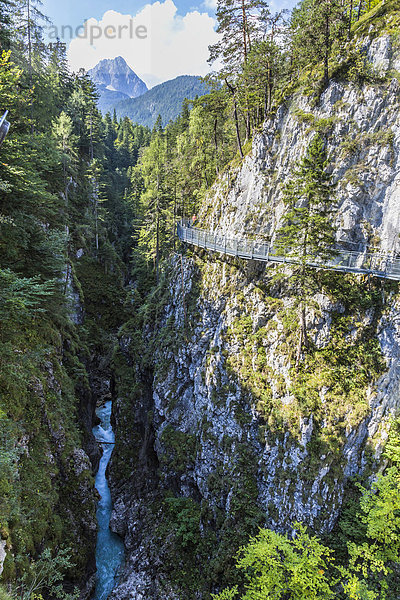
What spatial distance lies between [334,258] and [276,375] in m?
6.56

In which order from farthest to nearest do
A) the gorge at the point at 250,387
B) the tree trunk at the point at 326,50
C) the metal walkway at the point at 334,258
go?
the tree trunk at the point at 326,50 → the metal walkway at the point at 334,258 → the gorge at the point at 250,387

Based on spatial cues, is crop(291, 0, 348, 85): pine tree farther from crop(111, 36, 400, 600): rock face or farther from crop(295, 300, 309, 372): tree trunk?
crop(295, 300, 309, 372): tree trunk

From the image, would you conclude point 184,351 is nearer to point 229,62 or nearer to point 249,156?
point 249,156

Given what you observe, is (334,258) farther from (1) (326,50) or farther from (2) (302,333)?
(1) (326,50)

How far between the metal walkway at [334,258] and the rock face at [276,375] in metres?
0.71

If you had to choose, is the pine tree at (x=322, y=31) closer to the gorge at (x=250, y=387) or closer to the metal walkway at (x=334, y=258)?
the gorge at (x=250, y=387)

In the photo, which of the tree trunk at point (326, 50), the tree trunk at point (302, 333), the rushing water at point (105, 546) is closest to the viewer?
the tree trunk at point (302, 333)

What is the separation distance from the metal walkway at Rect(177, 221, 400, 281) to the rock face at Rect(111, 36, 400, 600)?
705mm

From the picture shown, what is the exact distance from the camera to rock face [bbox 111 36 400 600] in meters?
12.7

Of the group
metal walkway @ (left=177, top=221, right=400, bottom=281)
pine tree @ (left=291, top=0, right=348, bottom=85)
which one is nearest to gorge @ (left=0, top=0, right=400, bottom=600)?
pine tree @ (left=291, top=0, right=348, bottom=85)

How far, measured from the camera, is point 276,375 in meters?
15.1

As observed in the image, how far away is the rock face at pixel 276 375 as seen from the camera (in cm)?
1272

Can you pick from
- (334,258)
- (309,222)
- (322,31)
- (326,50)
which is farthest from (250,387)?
(322,31)

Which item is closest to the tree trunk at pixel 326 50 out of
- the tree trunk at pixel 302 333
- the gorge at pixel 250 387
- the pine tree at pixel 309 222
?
the gorge at pixel 250 387
